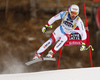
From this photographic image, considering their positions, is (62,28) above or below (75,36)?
above

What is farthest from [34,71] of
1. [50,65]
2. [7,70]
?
[7,70]

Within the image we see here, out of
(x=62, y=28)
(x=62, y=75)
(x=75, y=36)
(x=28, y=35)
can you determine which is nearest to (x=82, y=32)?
(x=75, y=36)

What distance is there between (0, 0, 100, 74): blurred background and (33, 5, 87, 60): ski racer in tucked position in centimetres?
5

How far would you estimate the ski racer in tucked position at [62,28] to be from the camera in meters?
2.08

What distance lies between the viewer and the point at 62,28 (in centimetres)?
211

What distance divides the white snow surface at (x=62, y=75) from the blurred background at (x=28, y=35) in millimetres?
57

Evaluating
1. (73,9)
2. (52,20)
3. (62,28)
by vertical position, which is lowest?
(62,28)

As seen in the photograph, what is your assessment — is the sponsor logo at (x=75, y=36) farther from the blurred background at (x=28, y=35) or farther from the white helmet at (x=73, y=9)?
the white helmet at (x=73, y=9)

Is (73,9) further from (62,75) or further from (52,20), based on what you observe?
(62,75)

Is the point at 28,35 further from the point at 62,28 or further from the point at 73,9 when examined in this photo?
the point at 73,9

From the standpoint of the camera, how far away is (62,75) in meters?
2.09

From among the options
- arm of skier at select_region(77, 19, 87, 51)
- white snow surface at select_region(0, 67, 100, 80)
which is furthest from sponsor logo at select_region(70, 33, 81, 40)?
white snow surface at select_region(0, 67, 100, 80)

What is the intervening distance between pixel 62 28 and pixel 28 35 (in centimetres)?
52

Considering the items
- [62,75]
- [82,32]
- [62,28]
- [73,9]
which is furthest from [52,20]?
[62,75]
